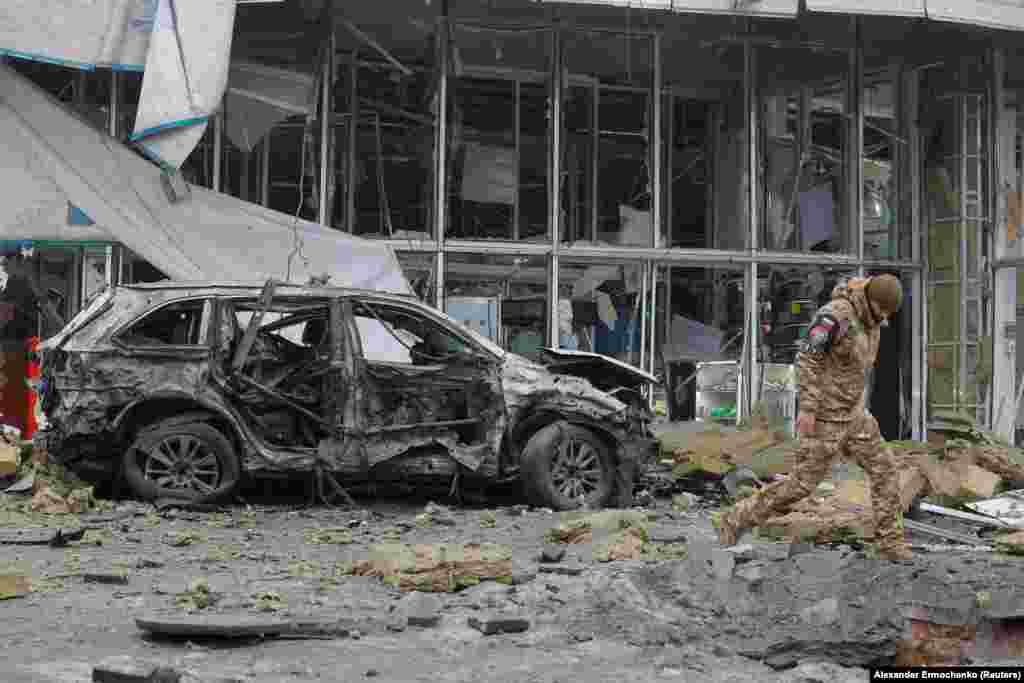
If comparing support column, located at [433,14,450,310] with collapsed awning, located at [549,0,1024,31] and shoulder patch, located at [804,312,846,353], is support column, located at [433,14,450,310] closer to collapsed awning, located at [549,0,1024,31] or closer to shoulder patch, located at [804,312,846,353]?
collapsed awning, located at [549,0,1024,31]

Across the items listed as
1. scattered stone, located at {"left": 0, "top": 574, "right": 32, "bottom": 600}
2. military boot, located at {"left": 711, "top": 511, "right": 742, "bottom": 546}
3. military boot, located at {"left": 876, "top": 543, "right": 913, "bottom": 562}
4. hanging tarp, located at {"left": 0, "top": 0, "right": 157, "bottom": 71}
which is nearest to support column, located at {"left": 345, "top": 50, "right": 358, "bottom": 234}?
hanging tarp, located at {"left": 0, "top": 0, "right": 157, "bottom": 71}

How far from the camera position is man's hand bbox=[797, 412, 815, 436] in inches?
294

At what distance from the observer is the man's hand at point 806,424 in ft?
24.5

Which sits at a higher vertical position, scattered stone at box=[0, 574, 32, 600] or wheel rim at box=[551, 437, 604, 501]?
wheel rim at box=[551, 437, 604, 501]

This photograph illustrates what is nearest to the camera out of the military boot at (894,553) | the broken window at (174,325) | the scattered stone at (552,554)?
the military boot at (894,553)

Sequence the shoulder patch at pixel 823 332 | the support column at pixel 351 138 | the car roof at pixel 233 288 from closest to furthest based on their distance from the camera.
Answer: the shoulder patch at pixel 823 332 < the car roof at pixel 233 288 < the support column at pixel 351 138

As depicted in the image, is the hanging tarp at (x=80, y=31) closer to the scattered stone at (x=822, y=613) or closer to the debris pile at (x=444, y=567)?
the debris pile at (x=444, y=567)

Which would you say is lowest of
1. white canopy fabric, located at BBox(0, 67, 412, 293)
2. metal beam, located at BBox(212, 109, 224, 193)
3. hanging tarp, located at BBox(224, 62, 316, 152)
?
white canopy fabric, located at BBox(0, 67, 412, 293)

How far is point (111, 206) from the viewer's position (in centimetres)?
1427

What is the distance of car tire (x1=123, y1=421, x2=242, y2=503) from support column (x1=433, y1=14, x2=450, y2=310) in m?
7.36

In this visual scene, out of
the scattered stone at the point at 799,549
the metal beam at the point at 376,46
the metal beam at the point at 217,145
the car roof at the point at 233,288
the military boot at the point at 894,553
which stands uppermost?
the metal beam at the point at 376,46

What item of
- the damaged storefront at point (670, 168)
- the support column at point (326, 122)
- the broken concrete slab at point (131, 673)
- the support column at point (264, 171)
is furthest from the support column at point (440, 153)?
the broken concrete slab at point (131, 673)

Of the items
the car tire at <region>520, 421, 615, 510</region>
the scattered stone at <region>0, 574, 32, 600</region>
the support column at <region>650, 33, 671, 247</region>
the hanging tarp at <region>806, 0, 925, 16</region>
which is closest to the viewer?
the scattered stone at <region>0, 574, 32, 600</region>

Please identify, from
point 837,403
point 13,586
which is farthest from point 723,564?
point 13,586
